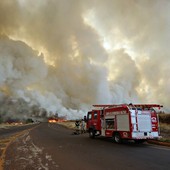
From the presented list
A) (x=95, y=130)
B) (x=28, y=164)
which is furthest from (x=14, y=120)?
(x=28, y=164)

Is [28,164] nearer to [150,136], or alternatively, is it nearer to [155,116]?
[150,136]

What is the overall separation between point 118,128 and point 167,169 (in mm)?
9105

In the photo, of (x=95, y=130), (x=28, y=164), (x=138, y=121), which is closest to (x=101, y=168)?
(x=28, y=164)

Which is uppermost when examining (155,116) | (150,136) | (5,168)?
(155,116)

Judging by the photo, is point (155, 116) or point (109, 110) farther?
point (109, 110)

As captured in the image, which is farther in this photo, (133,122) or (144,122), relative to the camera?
(144,122)

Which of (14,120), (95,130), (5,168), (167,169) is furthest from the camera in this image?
(14,120)

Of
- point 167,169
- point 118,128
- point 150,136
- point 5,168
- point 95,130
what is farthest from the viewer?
point 95,130

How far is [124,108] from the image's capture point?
16.5m

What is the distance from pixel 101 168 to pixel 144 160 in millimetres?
2413

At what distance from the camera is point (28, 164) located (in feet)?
30.0

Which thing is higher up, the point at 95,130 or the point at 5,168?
the point at 95,130

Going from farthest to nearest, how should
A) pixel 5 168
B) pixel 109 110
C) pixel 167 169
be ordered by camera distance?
1. pixel 109 110
2. pixel 5 168
3. pixel 167 169

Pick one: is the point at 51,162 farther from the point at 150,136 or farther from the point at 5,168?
the point at 150,136
